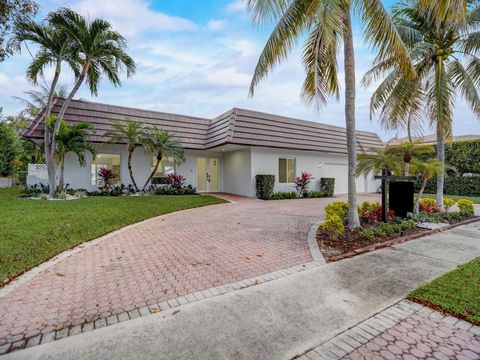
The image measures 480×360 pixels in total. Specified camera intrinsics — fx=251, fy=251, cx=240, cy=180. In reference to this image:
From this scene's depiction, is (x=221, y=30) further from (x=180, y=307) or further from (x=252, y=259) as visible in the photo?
(x=180, y=307)

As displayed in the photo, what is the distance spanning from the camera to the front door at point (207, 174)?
55.8ft

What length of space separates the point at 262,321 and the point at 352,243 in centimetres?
366

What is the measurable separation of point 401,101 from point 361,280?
741cm

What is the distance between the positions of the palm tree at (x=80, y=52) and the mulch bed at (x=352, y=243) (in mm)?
11645

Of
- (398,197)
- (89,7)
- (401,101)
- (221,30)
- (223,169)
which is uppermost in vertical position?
(89,7)

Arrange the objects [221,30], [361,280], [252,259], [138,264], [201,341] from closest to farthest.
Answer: [201,341] < [361,280] < [138,264] < [252,259] < [221,30]

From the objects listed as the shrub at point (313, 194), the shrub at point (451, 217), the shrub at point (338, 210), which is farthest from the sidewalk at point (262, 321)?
the shrub at point (313, 194)

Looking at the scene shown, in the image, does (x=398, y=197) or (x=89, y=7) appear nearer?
(x=398, y=197)

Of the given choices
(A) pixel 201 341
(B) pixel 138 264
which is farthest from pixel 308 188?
(A) pixel 201 341

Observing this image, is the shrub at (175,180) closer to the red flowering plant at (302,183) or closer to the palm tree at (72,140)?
the palm tree at (72,140)

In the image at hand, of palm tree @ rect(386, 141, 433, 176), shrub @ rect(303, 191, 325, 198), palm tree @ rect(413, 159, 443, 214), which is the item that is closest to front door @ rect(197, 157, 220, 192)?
shrub @ rect(303, 191, 325, 198)

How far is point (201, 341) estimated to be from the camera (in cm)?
240

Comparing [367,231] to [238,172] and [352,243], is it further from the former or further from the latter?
[238,172]

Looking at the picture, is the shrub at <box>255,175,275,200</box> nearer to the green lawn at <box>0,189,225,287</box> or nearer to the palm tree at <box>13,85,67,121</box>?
the green lawn at <box>0,189,225,287</box>
